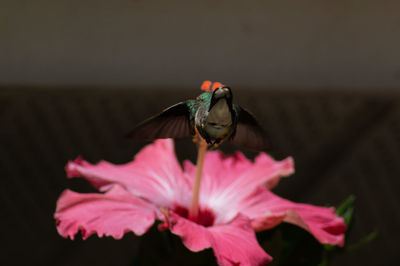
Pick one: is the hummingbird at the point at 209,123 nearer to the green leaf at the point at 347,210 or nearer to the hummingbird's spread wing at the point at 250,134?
the hummingbird's spread wing at the point at 250,134

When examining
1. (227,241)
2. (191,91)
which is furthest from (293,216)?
(191,91)

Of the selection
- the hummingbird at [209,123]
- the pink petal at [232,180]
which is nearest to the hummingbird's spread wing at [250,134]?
the hummingbird at [209,123]

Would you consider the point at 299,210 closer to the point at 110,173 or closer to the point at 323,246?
the point at 323,246

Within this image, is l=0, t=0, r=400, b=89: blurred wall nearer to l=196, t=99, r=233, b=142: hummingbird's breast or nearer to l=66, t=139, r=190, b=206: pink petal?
l=66, t=139, r=190, b=206: pink petal

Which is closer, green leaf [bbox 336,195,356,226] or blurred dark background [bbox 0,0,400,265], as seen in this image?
green leaf [bbox 336,195,356,226]

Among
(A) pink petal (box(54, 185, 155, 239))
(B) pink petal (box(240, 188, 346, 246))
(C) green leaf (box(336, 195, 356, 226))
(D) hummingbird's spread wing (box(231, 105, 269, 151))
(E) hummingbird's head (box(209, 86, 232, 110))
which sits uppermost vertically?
(E) hummingbird's head (box(209, 86, 232, 110))

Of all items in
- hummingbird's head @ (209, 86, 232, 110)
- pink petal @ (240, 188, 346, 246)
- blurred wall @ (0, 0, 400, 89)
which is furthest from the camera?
blurred wall @ (0, 0, 400, 89)

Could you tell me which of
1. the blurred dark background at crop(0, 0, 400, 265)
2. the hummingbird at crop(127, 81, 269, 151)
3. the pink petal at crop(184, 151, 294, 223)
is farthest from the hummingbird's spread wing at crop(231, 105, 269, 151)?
the blurred dark background at crop(0, 0, 400, 265)
